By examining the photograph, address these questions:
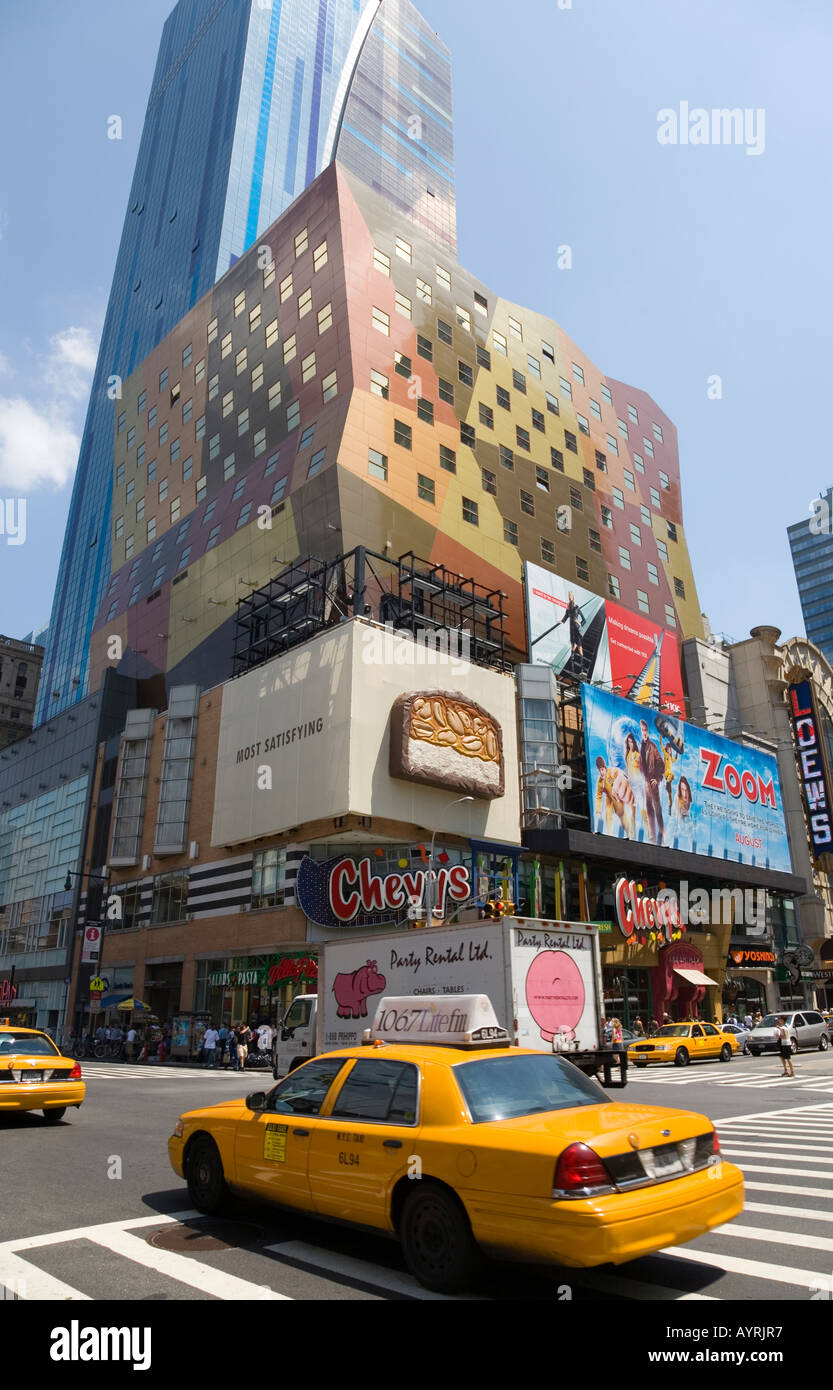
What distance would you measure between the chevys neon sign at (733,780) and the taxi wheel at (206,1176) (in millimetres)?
54646

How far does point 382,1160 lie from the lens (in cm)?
644

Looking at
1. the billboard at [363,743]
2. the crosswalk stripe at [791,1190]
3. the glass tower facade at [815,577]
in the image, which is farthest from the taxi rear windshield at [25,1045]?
the glass tower facade at [815,577]

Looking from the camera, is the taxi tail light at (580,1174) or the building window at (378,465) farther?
the building window at (378,465)

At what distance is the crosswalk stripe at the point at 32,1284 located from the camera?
565cm

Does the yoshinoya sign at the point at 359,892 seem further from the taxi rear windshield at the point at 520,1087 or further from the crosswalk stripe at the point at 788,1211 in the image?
the taxi rear windshield at the point at 520,1087

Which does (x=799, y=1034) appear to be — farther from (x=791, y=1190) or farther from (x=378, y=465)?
(x=378, y=465)

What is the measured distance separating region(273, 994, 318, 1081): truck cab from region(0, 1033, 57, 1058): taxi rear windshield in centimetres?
852

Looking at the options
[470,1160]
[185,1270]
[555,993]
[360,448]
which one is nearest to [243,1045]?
[555,993]

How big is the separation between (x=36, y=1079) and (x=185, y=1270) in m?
9.95

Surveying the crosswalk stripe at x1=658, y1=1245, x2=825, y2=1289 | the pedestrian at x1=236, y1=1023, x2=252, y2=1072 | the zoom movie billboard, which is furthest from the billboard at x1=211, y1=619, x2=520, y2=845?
the crosswalk stripe at x1=658, y1=1245, x2=825, y2=1289

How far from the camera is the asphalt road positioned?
5.85 metres
